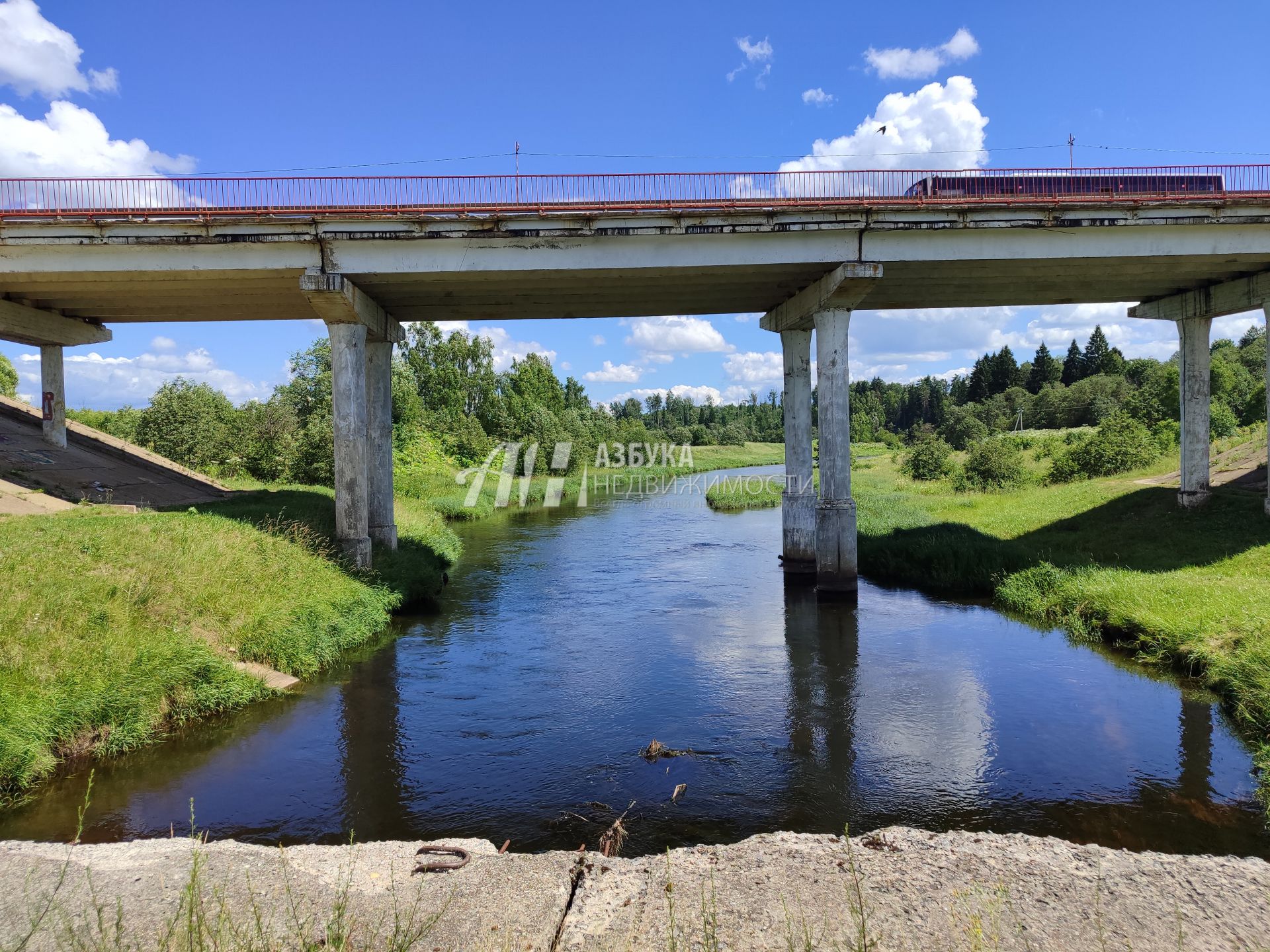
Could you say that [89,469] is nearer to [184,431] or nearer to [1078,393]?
[184,431]

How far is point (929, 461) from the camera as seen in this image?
40.8 meters

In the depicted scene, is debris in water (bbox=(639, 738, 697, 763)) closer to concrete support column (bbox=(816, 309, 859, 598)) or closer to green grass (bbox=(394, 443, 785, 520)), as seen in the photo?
concrete support column (bbox=(816, 309, 859, 598))

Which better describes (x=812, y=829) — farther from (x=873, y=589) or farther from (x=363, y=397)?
(x=363, y=397)

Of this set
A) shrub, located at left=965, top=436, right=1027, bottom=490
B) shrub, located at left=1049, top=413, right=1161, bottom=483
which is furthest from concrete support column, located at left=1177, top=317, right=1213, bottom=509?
shrub, located at left=965, top=436, right=1027, bottom=490

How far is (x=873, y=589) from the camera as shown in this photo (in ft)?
64.8

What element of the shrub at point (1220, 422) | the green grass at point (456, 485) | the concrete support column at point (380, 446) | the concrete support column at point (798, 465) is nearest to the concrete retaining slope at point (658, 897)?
the concrete support column at point (380, 446)

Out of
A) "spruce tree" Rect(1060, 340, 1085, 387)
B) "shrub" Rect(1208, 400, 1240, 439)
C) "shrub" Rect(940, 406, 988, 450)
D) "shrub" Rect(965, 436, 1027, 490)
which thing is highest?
"spruce tree" Rect(1060, 340, 1085, 387)

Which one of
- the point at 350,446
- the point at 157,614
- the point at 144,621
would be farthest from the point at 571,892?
the point at 350,446

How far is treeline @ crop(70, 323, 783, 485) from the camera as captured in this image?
34.6m

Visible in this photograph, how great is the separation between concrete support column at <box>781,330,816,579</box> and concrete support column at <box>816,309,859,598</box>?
253 cm

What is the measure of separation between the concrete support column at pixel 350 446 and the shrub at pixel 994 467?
89.5ft

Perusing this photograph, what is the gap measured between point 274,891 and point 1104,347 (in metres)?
107

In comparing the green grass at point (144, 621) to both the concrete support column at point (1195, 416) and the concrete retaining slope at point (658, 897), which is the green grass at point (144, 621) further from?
the concrete support column at point (1195, 416)

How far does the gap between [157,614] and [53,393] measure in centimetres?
1577
